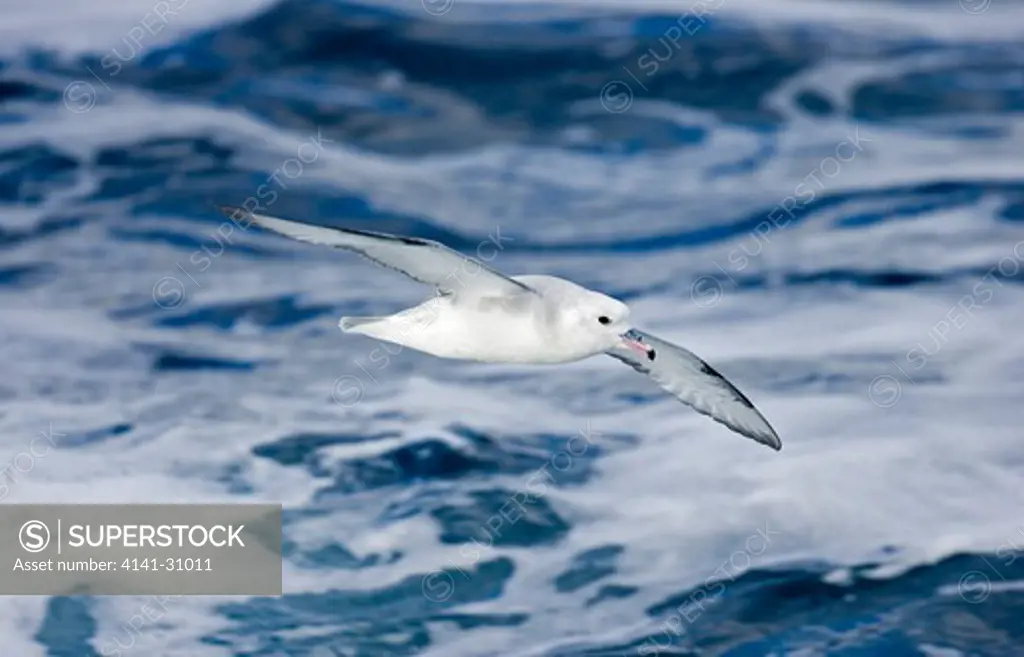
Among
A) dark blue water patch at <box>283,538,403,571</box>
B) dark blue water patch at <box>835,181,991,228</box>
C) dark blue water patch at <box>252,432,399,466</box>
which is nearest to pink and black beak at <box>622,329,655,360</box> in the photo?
dark blue water patch at <box>283,538,403,571</box>

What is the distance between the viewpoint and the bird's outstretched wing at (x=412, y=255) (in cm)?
1260

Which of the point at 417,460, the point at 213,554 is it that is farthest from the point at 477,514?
the point at 213,554

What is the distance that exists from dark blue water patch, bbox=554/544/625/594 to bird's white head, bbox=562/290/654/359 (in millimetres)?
15899

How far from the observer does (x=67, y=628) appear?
90.0 feet

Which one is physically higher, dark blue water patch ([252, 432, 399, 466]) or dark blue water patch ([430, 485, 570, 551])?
→ dark blue water patch ([252, 432, 399, 466])

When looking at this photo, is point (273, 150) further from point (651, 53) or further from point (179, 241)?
point (651, 53)

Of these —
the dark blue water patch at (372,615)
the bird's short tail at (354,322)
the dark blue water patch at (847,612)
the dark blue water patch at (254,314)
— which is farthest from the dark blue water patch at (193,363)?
the bird's short tail at (354,322)

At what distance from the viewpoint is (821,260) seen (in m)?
43.8

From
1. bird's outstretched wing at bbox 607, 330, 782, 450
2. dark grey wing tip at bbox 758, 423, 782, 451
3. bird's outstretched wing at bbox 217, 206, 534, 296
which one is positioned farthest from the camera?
bird's outstretched wing at bbox 607, 330, 782, 450

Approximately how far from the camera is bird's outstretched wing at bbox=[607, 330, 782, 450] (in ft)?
51.4

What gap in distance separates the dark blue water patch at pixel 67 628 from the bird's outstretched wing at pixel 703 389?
14.3 meters

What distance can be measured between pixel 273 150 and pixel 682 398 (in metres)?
33.1

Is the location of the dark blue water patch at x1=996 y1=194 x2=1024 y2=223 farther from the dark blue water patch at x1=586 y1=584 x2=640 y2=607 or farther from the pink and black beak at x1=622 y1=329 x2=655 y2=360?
the pink and black beak at x1=622 y1=329 x2=655 y2=360

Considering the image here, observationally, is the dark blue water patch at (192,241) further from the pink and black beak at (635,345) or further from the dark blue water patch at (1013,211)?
the pink and black beak at (635,345)
